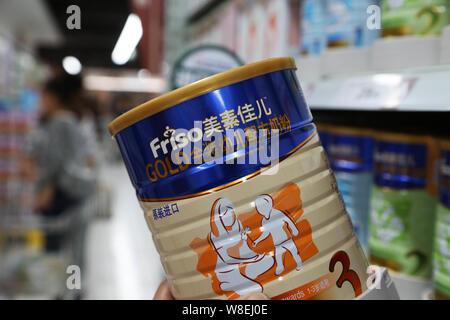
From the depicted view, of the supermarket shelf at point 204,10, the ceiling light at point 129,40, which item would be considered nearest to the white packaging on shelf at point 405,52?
the supermarket shelf at point 204,10

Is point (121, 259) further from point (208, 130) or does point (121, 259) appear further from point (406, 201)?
point (208, 130)

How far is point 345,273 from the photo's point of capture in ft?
1.76

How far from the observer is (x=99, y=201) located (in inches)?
204

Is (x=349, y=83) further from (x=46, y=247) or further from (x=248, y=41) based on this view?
(x=46, y=247)

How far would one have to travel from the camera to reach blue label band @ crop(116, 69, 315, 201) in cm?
50

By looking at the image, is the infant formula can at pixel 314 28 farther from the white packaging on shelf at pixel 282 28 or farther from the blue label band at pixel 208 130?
the blue label band at pixel 208 130

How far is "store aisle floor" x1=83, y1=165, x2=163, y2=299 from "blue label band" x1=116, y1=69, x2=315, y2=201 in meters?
1.60

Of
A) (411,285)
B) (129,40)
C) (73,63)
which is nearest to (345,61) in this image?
(411,285)

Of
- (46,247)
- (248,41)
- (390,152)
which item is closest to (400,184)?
(390,152)

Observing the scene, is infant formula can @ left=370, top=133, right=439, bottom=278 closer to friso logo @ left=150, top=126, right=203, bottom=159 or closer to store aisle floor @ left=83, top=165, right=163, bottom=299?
friso logo @ left=150, top=126, right=203, bottom=159

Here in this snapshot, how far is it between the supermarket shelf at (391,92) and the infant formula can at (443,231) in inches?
3.9

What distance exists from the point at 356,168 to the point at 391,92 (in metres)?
0.27
